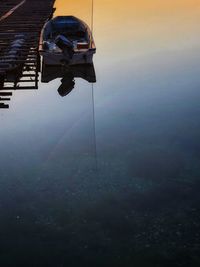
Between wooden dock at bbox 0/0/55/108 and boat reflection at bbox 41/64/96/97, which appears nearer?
wooden dock at bbox 0/0/55/108

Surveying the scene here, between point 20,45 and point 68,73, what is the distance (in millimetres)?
3726

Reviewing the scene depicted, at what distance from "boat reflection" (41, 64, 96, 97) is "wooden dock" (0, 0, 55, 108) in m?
0.66

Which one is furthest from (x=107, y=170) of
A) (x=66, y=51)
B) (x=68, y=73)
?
(x=68, y=73)

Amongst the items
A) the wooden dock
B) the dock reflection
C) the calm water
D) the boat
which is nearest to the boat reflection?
the dock reflection

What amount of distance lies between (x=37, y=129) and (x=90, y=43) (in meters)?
7.54

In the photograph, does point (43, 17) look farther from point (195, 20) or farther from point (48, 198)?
point (48, 198)

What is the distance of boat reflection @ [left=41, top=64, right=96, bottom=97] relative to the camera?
2062cm

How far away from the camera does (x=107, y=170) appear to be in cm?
1214

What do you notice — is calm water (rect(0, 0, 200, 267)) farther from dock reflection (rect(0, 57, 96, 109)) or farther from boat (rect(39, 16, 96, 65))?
boat (rect(39, 16, 96, 65))

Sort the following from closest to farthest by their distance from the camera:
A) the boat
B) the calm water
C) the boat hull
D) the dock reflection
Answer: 1. the calm water
2. the dock reflection
3. the boat
4. the boat hull

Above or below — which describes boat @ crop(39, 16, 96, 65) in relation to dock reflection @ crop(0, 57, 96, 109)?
above

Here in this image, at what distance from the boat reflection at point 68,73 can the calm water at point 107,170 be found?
38cm

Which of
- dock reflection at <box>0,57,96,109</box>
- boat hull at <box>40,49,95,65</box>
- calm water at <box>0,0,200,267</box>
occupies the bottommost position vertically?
calm water at <box>0,0,200,267</box>

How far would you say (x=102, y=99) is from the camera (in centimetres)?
1881
